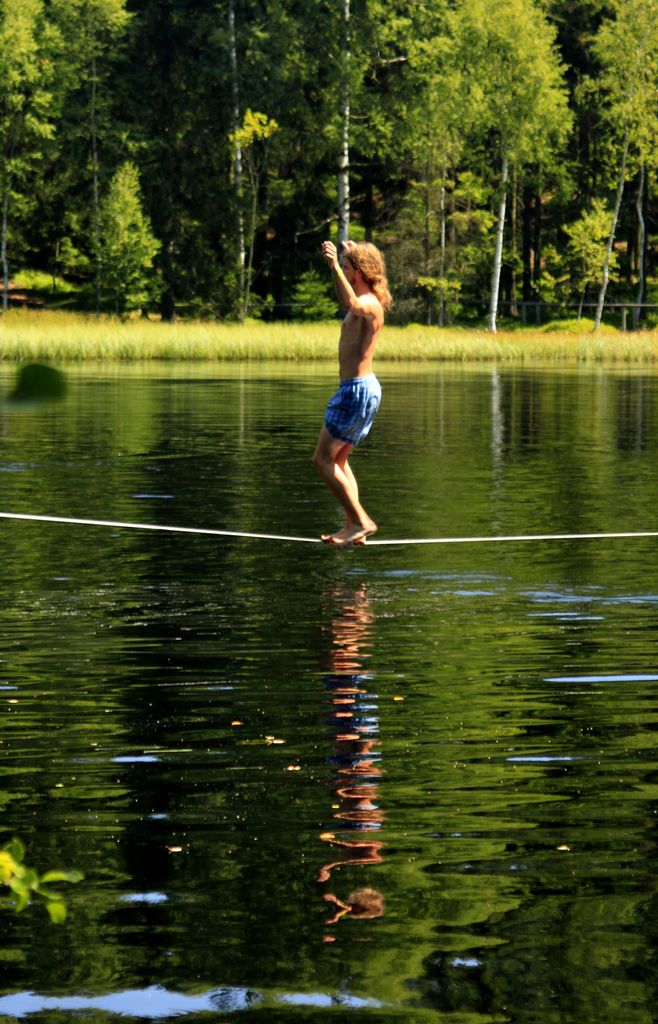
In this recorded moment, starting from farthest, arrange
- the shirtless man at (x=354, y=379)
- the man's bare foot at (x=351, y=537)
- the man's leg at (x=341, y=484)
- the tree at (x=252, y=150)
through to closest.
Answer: the tree at (x=252, y=150)
the man's bare foot at (x=351, y=537)
the man's leg at (x=341, y=484)
the shirtless man at (x=354, y=379)

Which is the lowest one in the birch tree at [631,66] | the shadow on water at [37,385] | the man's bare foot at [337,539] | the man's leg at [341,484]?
the man's bare foot at [337,539]

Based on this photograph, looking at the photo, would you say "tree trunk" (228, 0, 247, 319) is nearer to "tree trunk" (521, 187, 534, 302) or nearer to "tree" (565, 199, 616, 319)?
"tree" (565, 199, 616, 319)

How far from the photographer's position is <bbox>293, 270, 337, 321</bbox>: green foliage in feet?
249

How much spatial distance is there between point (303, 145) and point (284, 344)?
22158mm

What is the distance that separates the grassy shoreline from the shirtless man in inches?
1469

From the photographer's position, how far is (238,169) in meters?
70.4

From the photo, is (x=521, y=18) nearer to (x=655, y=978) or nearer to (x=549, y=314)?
(x=549, y=314)

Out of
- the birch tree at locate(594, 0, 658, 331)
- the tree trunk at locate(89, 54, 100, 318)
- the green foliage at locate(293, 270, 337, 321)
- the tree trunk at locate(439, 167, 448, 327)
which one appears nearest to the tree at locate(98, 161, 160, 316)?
the tree trunk at locate(89, 54, 100, 318)

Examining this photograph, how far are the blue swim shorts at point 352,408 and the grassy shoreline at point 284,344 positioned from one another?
37436 mm

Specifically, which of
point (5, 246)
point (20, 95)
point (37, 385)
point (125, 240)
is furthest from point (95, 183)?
point (37, 385)

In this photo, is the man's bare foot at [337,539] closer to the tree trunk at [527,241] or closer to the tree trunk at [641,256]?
the tree trunk at [641,256]

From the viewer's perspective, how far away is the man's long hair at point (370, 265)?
11.6 m

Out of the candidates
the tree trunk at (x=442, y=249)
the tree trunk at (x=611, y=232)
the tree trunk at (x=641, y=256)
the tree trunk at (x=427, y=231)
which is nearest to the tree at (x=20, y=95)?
Answer: the tree trunk at (x=427, y=231)

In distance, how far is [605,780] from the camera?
6.40 meters
